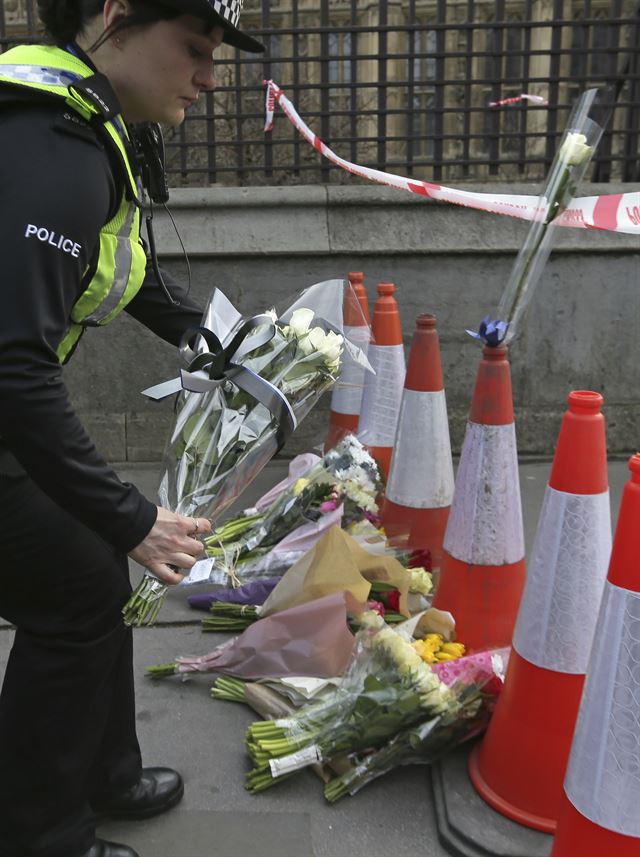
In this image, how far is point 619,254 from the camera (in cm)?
527

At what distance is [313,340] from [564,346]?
361 centimetres

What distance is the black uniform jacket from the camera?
5.01ft

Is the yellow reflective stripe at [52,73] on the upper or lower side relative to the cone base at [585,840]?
upper

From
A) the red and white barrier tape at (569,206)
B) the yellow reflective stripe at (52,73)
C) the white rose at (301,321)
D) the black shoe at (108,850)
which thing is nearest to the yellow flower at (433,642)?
the black shoe at (108,850)

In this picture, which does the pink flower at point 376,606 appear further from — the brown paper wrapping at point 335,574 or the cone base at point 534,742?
the cone base at point 534,742

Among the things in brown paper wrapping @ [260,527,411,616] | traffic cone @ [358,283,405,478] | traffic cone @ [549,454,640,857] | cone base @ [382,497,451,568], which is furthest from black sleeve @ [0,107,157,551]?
traffic cone @ [358,283,405,478]

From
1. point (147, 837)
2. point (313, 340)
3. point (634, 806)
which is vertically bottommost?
point (147, 837)

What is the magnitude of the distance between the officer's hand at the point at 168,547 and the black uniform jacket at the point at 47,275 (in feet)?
0.39

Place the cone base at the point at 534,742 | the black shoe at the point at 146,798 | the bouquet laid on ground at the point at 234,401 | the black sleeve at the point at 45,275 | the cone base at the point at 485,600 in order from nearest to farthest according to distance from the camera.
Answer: the black sleeve at the point at 45,275, the bouquet laid on ground at the point at 234,401, the cone base at the point at 534,742, the black shoe at the point at 146,798, the cone base at the point at 485,600

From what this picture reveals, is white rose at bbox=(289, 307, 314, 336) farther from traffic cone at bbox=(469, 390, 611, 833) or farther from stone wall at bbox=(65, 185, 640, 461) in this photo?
stone wall at bbox=(65, 185, 640, 461)

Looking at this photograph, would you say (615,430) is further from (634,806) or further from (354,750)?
(634,806)

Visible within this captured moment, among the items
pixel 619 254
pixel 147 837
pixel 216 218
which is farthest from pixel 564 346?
pixel 147 837

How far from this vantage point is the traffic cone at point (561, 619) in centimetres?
224

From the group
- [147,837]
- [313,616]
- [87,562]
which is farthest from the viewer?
[313,616]
